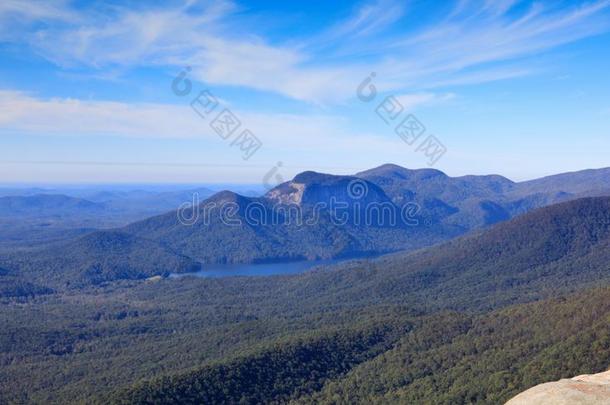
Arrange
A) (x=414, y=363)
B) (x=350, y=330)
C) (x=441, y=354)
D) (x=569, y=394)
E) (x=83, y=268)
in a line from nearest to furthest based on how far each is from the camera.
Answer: (x=569, y=394) < (x=414, y=363) < (x=441, y=354) < (x=350, y=330) < (x=83, y=268)

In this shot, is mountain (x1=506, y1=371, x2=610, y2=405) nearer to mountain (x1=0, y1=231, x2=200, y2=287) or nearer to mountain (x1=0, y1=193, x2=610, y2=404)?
mountain (x1=0, y1=193, x2=610, y2=404)

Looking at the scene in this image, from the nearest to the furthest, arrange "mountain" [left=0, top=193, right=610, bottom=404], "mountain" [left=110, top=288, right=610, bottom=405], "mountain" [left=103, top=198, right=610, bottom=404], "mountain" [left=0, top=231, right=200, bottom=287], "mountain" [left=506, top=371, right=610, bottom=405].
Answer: "mountain" [left=506, top=371, right=610, bottom=405], "mountain" [left=110, top=288, right=610, bottom=405], "mountain" [left=103, top=198, right=610, bottom=404], "mountain" [left=0, top=193, right=610, bottom=404], "mountain" [left=0, top=231, right=200, bottom=287]

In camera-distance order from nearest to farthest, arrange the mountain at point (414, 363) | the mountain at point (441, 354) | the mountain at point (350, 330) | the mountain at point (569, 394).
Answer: the mountain at point (569, 394), the mountain at point (414, 363), the mountain at point (441, 354), the mountain at point (350, 330)

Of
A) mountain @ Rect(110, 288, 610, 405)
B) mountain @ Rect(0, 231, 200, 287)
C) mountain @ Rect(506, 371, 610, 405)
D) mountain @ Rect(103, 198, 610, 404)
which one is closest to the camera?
mountain @ Rect(506, 371, 610, 405)

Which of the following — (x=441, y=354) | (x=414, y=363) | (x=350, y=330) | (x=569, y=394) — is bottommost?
(x=414, y=363)

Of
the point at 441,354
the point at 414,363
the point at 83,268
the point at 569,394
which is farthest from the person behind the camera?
the point at 83,268

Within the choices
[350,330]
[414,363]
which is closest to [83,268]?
[350,330]

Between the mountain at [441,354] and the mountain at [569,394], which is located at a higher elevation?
the mountain at [569,394]

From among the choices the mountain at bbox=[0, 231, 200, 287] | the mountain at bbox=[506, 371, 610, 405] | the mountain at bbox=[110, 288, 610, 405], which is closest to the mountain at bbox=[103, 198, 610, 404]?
the mountain at bbox=[110, 288, 610, 405]

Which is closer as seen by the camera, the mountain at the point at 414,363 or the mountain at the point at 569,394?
the mountain at the point at 569,394

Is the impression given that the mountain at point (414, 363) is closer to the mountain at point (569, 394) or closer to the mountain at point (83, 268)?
the mountain at point (569, 394)

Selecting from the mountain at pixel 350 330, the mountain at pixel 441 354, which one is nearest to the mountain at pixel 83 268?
the mountain at pixel 350 330

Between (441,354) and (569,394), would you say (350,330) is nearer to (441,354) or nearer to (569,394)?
(441,354)

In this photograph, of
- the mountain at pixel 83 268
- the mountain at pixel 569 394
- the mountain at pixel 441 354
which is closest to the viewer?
the mountain at pixel 569 394
